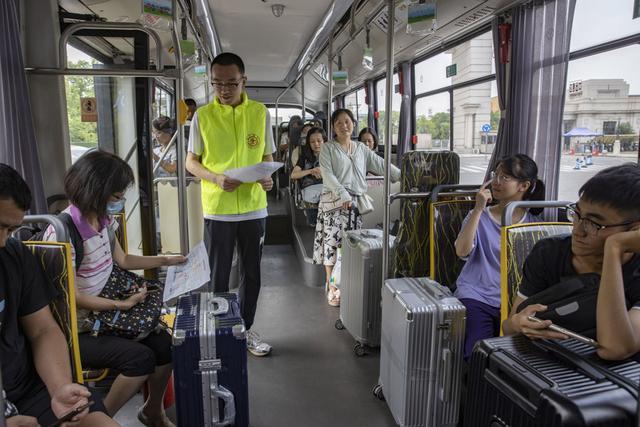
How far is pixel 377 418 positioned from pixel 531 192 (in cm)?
146

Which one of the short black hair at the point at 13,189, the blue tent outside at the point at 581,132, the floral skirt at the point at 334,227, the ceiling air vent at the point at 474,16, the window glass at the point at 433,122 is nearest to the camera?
the short black hair at the point at 13,189

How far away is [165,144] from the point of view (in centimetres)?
478

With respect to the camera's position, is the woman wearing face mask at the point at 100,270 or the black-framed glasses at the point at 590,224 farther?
the woman wearing face mask at the point at 100,270

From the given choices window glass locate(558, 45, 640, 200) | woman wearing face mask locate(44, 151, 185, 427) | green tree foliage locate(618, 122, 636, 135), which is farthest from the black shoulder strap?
green tree foliage locate(618, 122, 636, 135)

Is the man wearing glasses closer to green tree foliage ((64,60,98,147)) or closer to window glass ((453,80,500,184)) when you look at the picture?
green tree foliage ((64,60,98,147))

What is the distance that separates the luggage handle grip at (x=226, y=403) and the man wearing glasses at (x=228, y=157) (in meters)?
0.99

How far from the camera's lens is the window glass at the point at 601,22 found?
9.33ft

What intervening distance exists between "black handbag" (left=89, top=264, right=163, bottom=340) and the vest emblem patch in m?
1.03

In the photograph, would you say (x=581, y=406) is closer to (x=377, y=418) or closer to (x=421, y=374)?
(x=421, y=374)

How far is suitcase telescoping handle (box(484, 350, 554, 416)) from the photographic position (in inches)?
43.1

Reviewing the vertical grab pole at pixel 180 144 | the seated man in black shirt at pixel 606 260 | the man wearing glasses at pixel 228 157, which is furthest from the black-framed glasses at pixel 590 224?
the vertical grab pole at pixel 180 144

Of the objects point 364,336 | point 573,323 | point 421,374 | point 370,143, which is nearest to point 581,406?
point 573,323

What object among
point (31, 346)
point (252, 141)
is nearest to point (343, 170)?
point (252, 141)

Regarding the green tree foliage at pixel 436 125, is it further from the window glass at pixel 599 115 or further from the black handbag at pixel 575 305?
the black handbag at pixel 575 305
